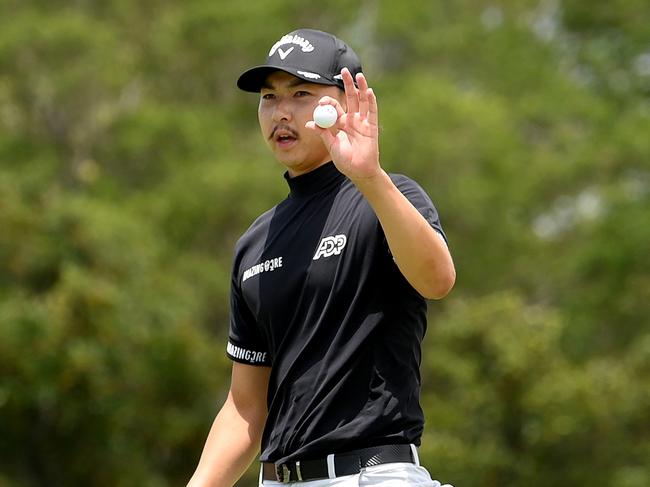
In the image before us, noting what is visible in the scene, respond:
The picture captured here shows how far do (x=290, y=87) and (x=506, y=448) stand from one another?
19.4 metres

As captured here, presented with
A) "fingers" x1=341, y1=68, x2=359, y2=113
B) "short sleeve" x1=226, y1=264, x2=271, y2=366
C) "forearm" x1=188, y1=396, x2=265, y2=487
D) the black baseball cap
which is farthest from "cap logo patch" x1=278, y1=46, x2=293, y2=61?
"forearm" x1=188, y1=396, x2=265, y2=487

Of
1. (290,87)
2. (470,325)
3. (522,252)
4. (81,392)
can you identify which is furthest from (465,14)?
(290,87)

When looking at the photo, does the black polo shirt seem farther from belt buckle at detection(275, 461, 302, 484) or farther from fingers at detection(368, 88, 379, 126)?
fingers at detection(368, 88, 379, 126)

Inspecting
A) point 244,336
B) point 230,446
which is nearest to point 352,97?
point 244,336

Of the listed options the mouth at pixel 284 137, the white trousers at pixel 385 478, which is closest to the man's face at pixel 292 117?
the mouth at pixel 284 137

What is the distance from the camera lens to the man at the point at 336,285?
389 cm

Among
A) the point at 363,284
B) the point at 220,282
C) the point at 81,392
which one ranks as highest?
the point at 220,282

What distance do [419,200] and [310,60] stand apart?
0.53 metres

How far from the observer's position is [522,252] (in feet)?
105

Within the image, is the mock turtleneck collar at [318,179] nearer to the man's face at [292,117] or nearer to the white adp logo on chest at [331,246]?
the man's face at [292,117]

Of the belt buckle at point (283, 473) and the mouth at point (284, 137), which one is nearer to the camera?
the belt buckle at point (283, 473)

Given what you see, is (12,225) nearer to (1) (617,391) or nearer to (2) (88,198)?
(2) (88,198)

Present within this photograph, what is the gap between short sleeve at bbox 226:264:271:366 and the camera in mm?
4496

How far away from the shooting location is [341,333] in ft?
13.5
